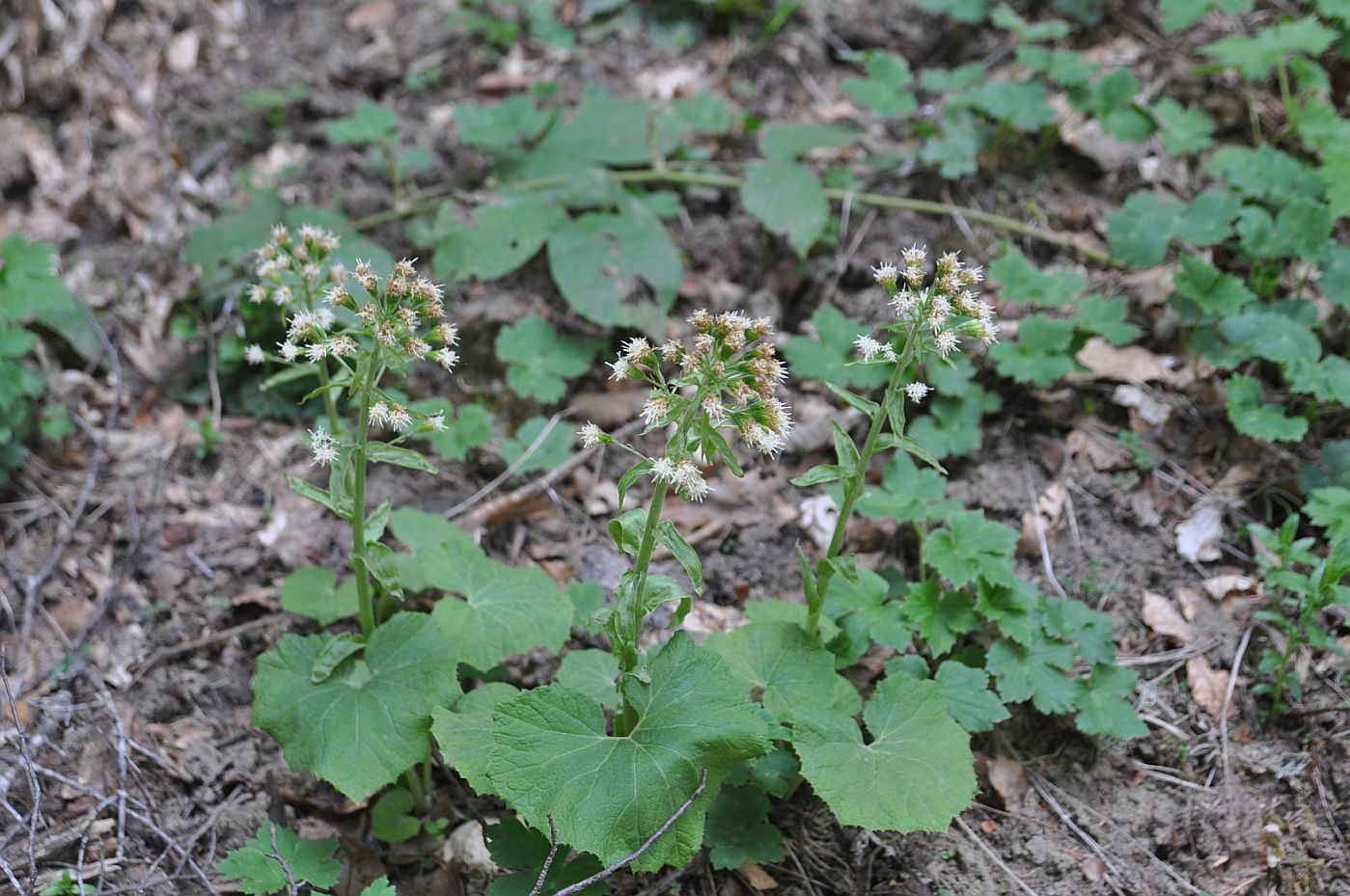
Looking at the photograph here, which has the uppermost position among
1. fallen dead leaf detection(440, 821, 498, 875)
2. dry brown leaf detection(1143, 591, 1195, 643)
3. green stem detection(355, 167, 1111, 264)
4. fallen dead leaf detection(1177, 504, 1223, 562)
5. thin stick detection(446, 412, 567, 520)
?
green stem detection(355, 167, 1111, 264)

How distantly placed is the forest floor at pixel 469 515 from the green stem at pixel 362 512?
27.2 inches

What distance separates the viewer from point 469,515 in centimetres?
382

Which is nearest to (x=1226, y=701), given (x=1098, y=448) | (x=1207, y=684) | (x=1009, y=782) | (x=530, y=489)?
(x=1207, y=684)

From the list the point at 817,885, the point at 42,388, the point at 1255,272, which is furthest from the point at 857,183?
the point at 42,388

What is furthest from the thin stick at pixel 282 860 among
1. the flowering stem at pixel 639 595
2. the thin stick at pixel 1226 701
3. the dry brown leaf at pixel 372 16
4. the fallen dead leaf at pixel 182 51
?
the dry brown leaf at pixel 372 16

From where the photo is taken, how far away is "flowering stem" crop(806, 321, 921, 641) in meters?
2.56

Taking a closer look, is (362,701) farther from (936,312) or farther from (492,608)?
(936,312)

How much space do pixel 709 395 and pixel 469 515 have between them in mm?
1789

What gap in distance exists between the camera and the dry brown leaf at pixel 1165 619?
331 cm

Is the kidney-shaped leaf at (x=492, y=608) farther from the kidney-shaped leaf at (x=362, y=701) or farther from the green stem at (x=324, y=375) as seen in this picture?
the green stem at (x=324, y=375)

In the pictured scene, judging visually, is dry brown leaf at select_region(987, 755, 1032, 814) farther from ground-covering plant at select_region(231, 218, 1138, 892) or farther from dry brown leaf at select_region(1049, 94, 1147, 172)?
dry brown leaf at select_region(1049, 94, 1147, 172)

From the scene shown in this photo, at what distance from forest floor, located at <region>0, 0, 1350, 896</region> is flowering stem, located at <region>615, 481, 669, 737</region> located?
0.52m

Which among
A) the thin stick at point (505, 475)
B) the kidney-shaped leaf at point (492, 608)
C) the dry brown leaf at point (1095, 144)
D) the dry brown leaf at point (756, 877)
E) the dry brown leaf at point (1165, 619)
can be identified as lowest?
the dry brown leaf at point (756, 877)

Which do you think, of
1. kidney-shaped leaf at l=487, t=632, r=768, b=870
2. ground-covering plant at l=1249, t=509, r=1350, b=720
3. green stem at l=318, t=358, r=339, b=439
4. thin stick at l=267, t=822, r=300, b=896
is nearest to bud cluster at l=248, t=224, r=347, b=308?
green stem at l=318, t=358, r=339, b=439
